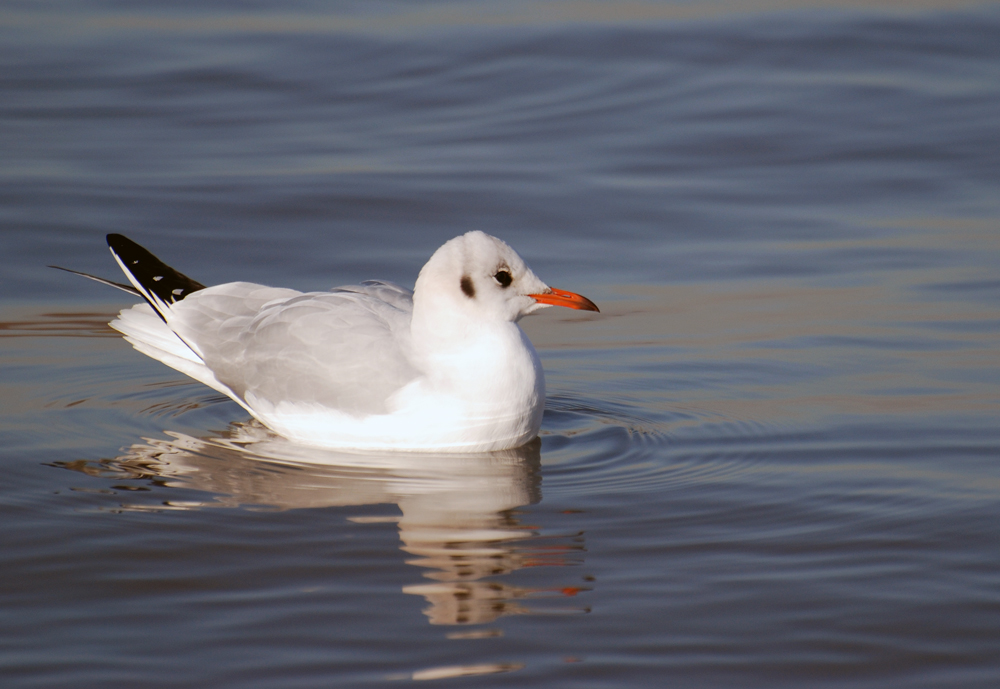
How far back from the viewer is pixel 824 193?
1099 centimetres

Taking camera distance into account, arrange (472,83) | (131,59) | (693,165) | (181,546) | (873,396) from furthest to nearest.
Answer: (131,59) < (472,83) < (693,165) < (873,396) < (181,546)

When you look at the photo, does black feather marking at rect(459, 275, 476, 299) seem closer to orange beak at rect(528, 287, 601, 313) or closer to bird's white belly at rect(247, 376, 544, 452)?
orange beak at rect(528, 287, 601, 313)

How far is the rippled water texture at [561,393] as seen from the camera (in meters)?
4.25

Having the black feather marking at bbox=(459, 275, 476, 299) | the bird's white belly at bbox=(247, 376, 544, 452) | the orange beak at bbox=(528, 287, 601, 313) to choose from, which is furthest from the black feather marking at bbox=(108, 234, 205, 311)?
the orange beak at bbox=(528, 287, 601, 313)

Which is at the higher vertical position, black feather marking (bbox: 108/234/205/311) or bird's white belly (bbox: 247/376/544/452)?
black feather marking (bbox: 108/234/205/311)

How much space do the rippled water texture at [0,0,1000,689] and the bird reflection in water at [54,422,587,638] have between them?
0.9 inches

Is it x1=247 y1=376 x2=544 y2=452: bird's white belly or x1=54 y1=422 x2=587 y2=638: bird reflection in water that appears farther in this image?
x1=247 y1=376 x2=544 y2=452: bird's white belly

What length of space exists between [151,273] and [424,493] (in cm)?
256

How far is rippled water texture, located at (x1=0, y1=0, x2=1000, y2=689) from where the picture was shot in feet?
13.9

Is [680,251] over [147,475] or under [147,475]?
over

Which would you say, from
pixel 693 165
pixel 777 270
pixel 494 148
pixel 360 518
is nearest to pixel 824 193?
pixel 693 165

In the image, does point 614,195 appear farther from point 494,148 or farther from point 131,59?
point 131,59

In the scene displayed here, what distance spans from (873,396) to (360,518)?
2968 millimetres

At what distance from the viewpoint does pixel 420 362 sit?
607cm
